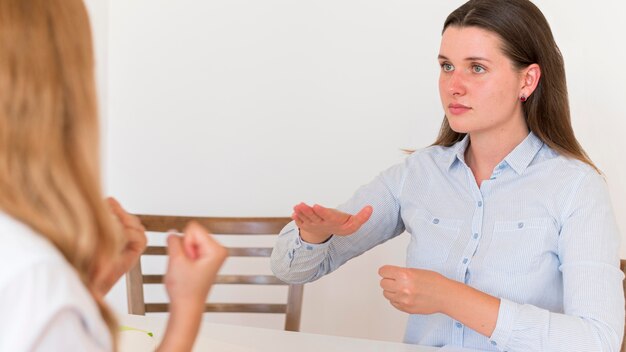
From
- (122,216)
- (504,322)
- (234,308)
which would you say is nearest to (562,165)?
(504,322)

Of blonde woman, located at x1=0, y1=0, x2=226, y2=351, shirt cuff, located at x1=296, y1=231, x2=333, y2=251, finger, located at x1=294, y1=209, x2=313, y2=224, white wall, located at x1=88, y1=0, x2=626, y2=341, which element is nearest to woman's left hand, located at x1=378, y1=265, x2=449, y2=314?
finger, located at x1=294, y1=209, x2=313, y2=224

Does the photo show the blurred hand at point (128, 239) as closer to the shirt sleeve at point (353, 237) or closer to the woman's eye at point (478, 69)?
the shirt sleeve at point (353, 237)

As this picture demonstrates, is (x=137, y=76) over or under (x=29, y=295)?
under

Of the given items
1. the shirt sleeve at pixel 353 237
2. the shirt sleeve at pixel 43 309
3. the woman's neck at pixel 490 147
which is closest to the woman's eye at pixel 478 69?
the woman's neck at pixel 490 147

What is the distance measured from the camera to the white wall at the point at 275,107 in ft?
9.20

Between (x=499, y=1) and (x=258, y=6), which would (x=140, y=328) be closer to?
(x=499, y=1)

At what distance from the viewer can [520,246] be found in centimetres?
175

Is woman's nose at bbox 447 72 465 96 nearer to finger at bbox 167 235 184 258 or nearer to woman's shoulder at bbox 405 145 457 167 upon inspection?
woman's shoulder at bbox 405 145 457 167

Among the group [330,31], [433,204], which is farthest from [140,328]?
[330,31]

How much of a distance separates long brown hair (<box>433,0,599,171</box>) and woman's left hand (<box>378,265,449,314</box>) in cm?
47

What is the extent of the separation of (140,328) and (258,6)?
154cm

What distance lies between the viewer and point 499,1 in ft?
5.92

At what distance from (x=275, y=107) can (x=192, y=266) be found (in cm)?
201

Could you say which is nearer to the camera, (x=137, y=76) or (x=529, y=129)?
(x=529, y=129)
